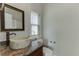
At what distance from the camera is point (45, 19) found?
1001mm

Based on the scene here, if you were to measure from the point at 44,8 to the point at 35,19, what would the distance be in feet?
0.47

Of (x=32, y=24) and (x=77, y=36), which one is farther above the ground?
(x=32, y=24)

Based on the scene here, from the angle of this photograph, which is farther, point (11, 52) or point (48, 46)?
point (48, 46)

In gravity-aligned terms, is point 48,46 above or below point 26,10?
below

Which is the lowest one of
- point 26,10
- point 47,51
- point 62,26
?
point 47,51

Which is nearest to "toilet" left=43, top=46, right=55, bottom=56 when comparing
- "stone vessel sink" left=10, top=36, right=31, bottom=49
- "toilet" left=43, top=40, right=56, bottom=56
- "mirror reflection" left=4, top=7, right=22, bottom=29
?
"toilet" left=43, top=40, right=56, bottom=56

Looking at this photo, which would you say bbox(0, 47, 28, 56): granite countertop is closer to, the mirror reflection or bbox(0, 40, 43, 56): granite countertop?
bbox(0, 40, 43, 56): granite countertop

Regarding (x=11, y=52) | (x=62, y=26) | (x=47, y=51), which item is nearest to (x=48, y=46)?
(x=47, y=51)

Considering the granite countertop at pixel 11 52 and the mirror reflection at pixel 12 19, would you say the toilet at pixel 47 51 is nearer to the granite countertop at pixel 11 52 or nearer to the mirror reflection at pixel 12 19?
the granite countertop at pixel 11 52

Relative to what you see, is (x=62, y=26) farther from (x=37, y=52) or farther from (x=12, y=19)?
(x=12, y=19)

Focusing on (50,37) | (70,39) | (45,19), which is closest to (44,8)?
(45,19)

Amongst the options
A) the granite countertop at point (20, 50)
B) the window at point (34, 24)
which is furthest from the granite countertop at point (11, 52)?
the window at point (34, 24)

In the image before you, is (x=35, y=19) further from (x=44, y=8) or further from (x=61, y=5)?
(x=61, y=5)

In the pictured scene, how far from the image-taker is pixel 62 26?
0.98 metres
